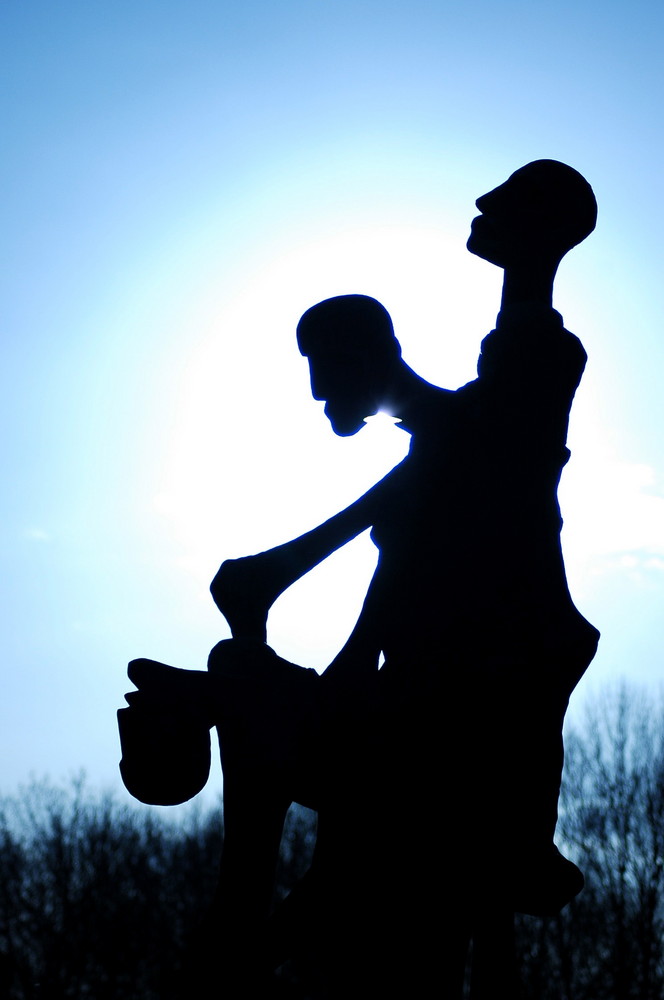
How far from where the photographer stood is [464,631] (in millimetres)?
3070

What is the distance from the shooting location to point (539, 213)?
340cm

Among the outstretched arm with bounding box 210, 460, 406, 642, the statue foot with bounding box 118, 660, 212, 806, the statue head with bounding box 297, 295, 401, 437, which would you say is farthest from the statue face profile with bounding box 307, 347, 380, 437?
the statue foot with bounding box 118, 660, 212, 806

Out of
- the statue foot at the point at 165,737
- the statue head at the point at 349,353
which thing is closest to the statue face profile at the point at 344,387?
the statue head at the point at 349,353

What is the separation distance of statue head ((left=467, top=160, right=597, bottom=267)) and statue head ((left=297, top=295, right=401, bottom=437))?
1.47 ft

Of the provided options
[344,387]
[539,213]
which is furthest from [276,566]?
[539,213]

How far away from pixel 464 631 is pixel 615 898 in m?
17.0

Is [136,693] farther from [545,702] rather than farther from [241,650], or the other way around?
[545,702]

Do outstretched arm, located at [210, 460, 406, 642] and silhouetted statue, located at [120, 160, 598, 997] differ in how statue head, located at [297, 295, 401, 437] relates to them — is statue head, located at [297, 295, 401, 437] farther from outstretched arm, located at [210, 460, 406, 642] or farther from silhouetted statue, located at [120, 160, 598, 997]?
outstretched arm, located at [210, 460, 406, 642]

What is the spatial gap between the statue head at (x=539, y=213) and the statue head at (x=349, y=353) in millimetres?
448

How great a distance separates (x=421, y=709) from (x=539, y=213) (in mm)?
1570

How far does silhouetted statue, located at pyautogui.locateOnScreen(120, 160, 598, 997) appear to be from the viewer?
9.59 ft

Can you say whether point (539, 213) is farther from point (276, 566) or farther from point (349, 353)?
point (276, 566)

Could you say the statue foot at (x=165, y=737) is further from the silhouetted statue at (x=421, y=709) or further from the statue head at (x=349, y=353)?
the statue head at (x=349, y=353)

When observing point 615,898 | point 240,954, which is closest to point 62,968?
point 615,898
